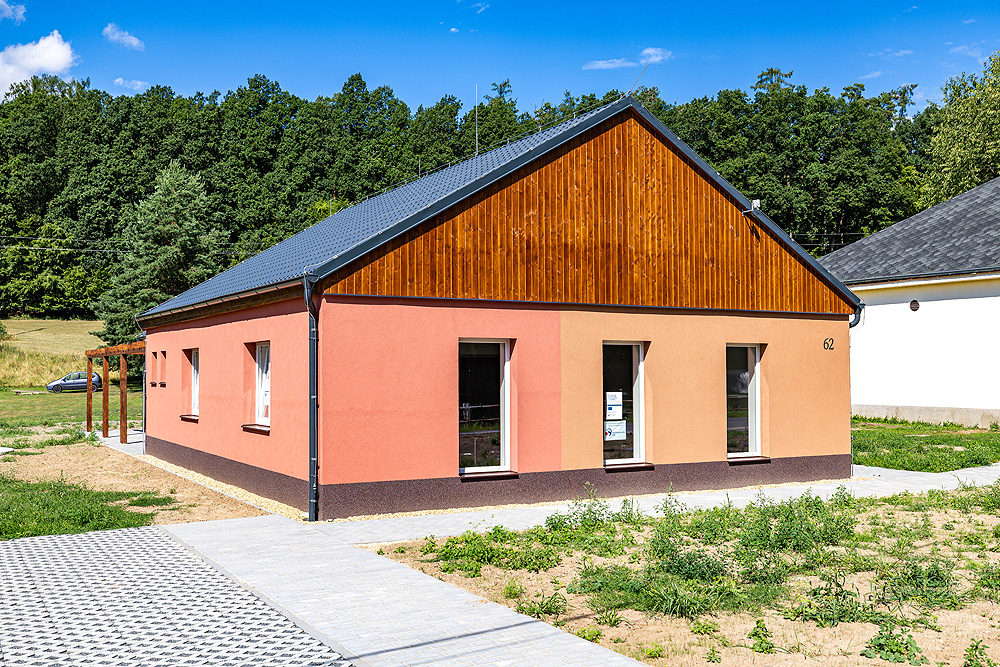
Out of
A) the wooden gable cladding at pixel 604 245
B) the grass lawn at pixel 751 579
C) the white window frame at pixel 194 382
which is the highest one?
the wooden gable cladding at pixel 604 245

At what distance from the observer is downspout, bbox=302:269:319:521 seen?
34.6 feet

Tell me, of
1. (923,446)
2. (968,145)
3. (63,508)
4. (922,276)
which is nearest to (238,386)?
(63,508)

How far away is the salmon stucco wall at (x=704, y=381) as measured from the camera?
12.5 meters

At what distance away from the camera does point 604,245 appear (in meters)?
12.8

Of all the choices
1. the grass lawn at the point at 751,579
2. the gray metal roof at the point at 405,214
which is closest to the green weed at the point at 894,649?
the grass lawn at the point at 751,579

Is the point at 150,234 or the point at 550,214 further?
the point at 150,234

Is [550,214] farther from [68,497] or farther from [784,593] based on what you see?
[68,497]

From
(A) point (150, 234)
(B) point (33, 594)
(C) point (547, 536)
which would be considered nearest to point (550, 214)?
(C) point (547, 536)

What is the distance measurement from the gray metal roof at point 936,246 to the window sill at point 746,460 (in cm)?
1351

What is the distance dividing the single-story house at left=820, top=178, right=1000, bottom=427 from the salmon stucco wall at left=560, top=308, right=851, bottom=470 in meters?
11.5

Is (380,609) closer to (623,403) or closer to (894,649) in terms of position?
(894,649)

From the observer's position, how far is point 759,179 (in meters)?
55.3

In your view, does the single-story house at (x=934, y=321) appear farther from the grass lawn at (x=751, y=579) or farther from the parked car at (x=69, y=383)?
the parked car at (x=69, y=383)

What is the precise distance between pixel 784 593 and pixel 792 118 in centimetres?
5872
